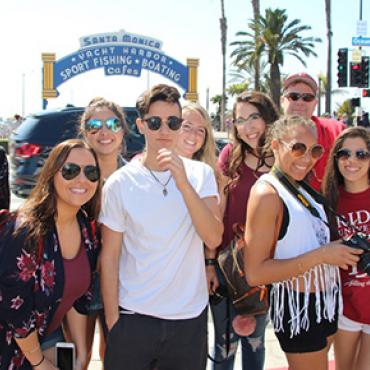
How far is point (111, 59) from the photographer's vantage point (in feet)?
63.6

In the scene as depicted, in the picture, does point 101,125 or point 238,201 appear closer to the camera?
point 238,201

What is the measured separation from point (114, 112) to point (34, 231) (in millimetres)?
1276

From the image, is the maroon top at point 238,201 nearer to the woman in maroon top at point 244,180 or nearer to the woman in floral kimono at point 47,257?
the woman in maroon top at point 244,180

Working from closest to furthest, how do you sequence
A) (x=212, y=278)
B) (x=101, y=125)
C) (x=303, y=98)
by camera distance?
(x=212, y=278) < (x=101, y=125) < (x=303, y=98)

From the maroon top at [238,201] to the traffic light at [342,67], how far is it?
Result: 16775mm

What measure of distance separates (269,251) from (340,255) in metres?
0.33

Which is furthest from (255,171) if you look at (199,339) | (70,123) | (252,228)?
(70,123)

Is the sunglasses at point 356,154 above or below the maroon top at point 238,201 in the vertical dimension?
above

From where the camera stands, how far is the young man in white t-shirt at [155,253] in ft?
7.61

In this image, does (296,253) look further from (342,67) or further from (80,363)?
(342,67)

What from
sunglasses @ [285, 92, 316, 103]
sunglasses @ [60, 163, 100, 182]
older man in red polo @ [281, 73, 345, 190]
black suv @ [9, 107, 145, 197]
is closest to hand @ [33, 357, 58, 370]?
sunglasses @ [60, 163, 100, 182]

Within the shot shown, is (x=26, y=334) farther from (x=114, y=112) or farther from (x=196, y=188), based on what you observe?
(x=114, y=112)

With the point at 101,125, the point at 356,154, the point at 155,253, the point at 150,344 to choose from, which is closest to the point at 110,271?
the point at 155,253

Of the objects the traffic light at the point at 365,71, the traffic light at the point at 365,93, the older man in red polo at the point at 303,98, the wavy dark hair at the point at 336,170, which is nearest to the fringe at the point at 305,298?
the wavy dark hair at the point at 336,170
